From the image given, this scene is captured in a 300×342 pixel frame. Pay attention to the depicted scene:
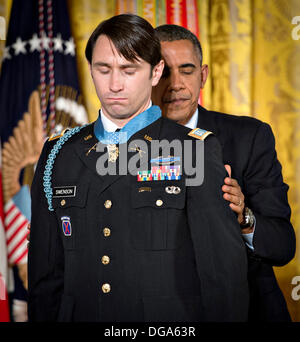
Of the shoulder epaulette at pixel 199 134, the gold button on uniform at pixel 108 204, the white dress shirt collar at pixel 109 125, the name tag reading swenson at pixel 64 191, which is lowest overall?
the gold button on uniform at pixel 108 204

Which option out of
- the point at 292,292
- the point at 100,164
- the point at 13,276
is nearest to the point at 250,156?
the point at 100,164

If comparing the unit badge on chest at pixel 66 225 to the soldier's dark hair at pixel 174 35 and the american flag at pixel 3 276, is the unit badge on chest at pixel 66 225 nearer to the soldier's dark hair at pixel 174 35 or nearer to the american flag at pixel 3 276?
the soldier's dark hair at pixel 174 35

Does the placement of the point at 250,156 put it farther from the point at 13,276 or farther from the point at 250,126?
the point at 13,276

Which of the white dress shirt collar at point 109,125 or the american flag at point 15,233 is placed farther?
the american flag at point 15,233

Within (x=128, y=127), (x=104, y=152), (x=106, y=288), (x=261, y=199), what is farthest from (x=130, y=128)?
(x=261, y=199)

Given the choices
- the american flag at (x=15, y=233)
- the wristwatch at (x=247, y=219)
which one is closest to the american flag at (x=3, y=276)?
the american flag at (x=15, y=233)

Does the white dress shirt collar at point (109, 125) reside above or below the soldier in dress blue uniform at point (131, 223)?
above

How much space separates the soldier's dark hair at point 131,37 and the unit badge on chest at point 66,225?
0.51 metres

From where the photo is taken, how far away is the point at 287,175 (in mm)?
2748

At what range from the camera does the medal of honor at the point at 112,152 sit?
4.88 feet

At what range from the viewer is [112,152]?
4.92ft

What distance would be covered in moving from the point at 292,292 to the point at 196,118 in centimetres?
123

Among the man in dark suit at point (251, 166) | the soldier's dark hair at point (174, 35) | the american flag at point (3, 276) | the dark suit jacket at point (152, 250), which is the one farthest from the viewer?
the american flag at point (3, 276)

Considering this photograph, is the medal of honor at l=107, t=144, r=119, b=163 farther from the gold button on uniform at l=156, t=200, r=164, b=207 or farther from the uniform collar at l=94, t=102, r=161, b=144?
the gold button on uniform at l=156, t=200, r=164, b=207
